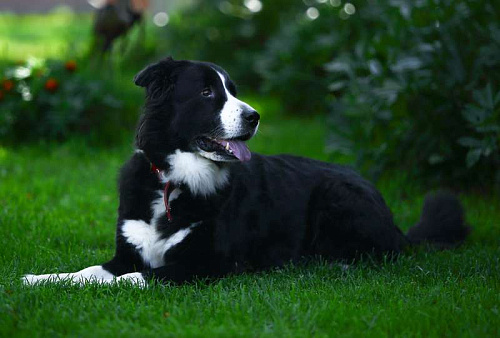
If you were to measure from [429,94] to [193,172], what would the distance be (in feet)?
9.35

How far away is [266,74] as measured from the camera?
10.2 meters

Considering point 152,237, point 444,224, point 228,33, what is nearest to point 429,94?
point 444,224

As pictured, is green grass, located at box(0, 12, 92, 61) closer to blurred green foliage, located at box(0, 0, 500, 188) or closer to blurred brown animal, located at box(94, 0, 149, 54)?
blurred brown animal, located at box(94, 0, 149, 54)

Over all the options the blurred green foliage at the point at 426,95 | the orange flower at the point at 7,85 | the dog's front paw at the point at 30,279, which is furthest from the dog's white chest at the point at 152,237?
the orange flower at the point at 7,85

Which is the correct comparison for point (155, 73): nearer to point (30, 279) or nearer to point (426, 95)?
point (30, 279)

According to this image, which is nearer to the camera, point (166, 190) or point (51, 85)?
point (166, 190)

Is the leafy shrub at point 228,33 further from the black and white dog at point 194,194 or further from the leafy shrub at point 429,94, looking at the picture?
the black and white dog at point 194,194

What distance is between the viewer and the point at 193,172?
13.2ft

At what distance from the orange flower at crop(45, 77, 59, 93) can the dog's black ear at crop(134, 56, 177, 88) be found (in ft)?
13.2

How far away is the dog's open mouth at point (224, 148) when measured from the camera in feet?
13.1

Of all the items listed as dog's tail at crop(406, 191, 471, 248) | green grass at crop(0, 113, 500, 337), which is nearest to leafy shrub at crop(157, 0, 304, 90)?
green grass at crop(0, 113, 500, 337)

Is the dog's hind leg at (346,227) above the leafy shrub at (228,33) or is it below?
below

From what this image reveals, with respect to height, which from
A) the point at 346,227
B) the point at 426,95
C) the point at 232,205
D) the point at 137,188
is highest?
the point at 426,95

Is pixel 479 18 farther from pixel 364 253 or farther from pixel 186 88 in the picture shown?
pixel 186 88
